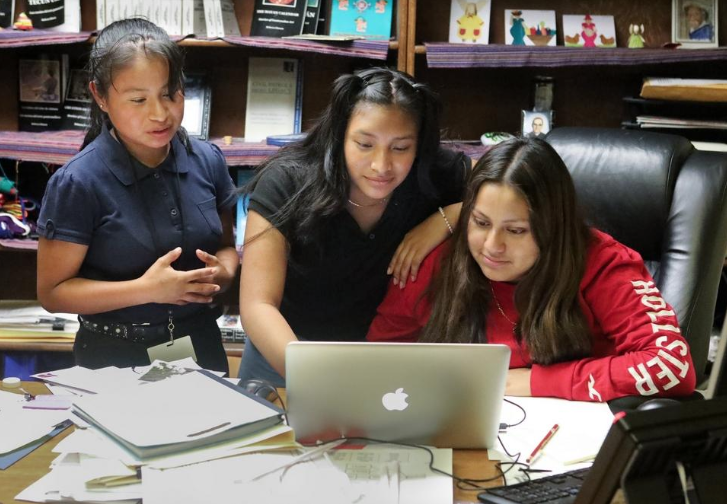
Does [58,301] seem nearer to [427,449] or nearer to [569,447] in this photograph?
[427,449]

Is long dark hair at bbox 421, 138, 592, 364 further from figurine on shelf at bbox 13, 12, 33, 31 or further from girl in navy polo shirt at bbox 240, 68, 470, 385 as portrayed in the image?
figurine on shelf at bbox 13, 12, 33, 31

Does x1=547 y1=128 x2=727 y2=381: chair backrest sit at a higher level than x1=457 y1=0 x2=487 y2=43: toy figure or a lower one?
lower

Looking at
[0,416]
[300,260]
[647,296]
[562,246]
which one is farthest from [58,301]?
[647,296]

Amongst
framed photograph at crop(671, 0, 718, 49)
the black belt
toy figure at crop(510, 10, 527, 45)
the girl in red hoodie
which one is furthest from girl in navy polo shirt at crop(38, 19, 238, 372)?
framed photograph at crop(671, 0, 718, 49)

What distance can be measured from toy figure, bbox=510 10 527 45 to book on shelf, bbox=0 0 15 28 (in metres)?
1.78

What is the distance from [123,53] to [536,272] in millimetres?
1000

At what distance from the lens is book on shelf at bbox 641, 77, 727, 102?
2686mm

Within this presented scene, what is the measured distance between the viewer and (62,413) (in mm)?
1463

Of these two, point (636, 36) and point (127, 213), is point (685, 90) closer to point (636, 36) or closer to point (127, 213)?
point (636, 36)

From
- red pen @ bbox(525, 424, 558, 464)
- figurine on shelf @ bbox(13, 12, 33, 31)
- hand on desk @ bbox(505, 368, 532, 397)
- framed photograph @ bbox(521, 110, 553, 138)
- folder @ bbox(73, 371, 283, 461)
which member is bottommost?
red pen @ bbox(525, 424, 558, 464)

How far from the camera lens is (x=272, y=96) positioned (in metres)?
3.04

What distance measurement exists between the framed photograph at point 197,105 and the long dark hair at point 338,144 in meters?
1.21

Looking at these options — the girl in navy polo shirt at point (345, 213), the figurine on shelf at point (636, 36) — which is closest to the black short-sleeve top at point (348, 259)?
the girl in navy polo shirt at point (345, 213)

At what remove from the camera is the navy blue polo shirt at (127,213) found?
1786 millimetres
